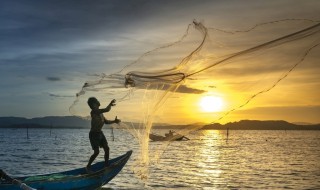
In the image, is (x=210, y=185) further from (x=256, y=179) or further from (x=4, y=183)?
(x=4, y=183)

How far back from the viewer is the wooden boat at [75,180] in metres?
15.1

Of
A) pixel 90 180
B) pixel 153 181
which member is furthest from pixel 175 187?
pixel 90 180

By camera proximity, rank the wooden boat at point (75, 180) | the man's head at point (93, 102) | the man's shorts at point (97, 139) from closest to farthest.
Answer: the wooden boat at point (75, 180)
the man's head at point (93, 102)
the man's shorts at point (97, 139)

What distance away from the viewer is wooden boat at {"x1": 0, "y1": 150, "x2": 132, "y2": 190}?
1515 cm

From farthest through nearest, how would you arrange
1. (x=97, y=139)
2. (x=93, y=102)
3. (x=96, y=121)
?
(x=97, y=139)
(x=96, y=121)
(x=93, y=102)

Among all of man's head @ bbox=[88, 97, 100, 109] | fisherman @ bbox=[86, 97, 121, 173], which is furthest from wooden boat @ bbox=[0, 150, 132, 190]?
man's head @ bbox=[88, 97, 100, 109]

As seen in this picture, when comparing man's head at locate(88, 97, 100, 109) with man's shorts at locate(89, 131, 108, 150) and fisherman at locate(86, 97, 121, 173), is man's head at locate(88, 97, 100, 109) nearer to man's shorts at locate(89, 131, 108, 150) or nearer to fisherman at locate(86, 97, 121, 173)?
fisherman at locate(86, 97, 121, 173)

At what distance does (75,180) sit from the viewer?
15.9 m

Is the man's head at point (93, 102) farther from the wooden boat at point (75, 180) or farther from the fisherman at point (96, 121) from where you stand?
the wooden boat at point (75, 180)

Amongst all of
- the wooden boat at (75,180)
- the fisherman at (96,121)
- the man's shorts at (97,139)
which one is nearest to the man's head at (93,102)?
the fisherman at (96,121)

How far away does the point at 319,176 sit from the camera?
115 feet

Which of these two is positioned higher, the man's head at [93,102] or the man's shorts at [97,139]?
the man's head at [93,102]

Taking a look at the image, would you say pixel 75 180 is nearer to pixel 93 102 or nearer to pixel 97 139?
pixel 97 139

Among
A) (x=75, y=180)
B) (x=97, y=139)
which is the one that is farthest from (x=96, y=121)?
(x=75, y=180)
